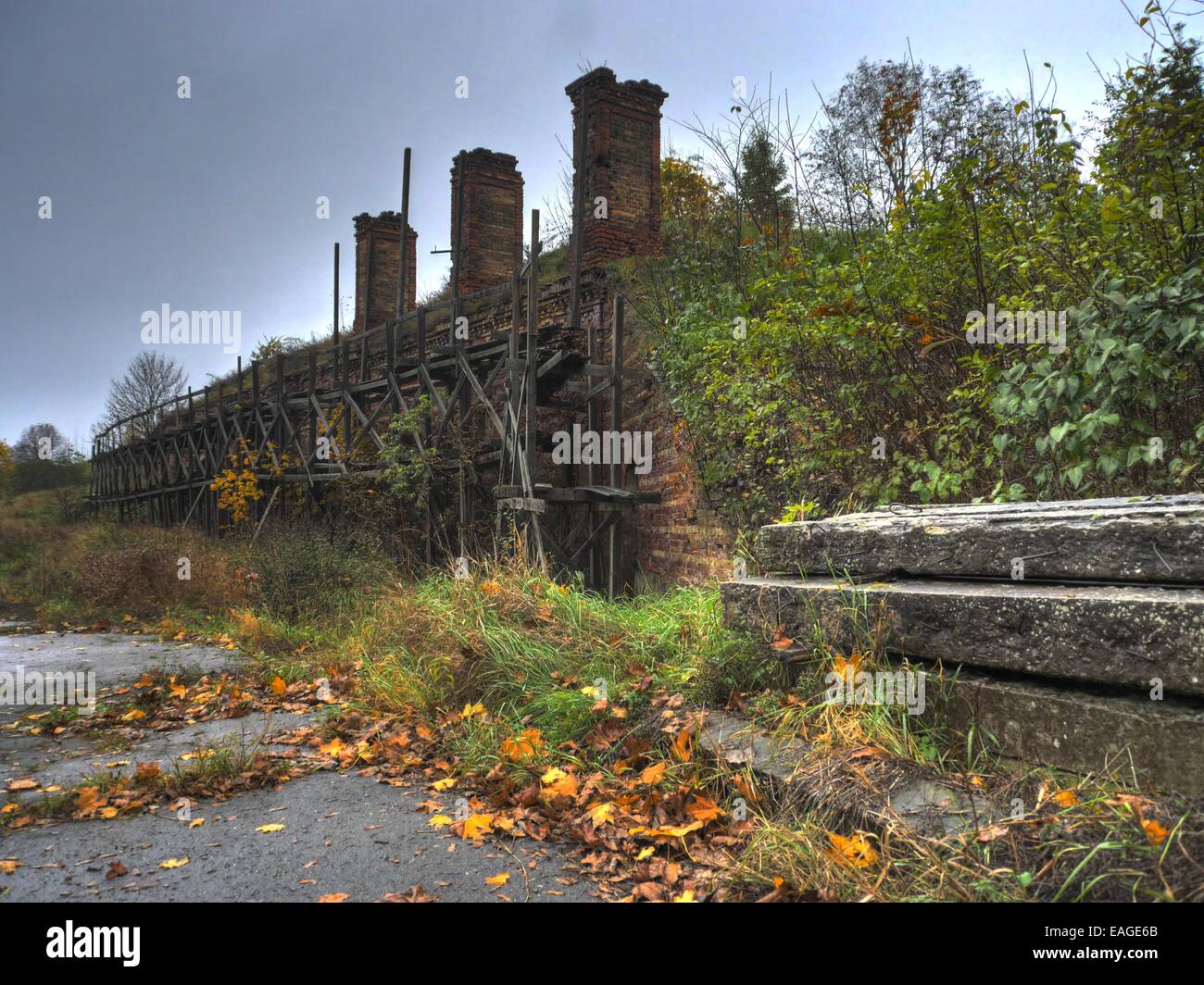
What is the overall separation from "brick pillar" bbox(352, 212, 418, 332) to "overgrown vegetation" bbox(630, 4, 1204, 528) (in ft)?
54.9

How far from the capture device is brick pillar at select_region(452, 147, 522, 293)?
18578 mm

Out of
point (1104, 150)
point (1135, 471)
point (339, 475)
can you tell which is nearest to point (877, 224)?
point (1104, 150)

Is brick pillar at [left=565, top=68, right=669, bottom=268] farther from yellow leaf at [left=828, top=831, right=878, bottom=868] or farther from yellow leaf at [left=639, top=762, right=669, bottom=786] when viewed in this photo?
yellow leaf at [left=828, top=831, right=878, bottom=868]

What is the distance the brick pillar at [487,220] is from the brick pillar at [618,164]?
4716 millimetres

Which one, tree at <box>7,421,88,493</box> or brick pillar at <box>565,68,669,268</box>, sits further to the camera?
tree at <box>7,421,88,493</box>

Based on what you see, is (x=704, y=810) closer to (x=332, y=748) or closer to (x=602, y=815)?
(x=602, y=815)

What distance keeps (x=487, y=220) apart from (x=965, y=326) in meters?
15.3

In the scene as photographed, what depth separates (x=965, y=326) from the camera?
5254mm

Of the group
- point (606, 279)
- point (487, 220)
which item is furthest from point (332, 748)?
point (487, 220)

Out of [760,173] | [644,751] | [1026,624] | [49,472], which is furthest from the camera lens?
[49,472]

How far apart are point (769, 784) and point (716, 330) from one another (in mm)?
4950

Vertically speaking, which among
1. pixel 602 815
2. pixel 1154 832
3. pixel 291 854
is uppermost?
pixel 1154 832

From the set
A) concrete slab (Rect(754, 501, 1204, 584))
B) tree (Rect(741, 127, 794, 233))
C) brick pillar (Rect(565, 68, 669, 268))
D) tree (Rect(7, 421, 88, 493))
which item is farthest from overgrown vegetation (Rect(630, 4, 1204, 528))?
tree (Rect(7, 421, 88, 493))

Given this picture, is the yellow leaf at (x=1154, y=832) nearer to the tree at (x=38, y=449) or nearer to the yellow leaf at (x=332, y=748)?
the yellow leaf at (x=332, y=748)
